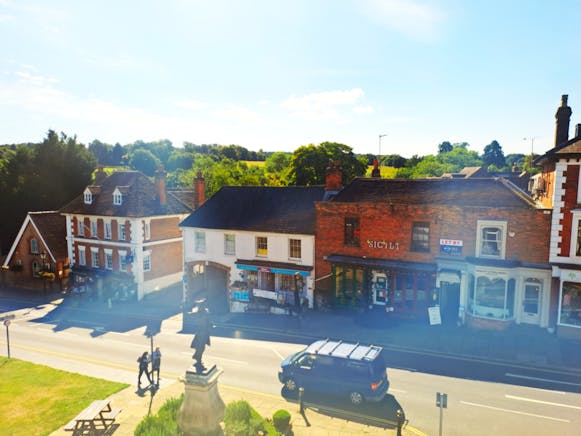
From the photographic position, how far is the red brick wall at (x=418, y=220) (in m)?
23.3

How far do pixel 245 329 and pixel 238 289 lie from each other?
4891 millimetres

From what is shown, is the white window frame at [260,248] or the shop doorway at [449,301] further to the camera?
the white window frame at [260,248]

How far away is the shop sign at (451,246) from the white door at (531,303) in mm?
3934

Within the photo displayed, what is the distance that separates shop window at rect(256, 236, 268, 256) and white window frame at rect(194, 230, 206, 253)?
4702mm

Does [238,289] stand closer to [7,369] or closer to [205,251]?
[205,251]

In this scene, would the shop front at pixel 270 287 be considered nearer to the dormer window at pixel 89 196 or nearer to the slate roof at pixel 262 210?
the slate roof at pixel 262 210

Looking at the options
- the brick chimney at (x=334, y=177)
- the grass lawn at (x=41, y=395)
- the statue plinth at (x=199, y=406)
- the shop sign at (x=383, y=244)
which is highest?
the brick chimney at (x=334, y=177)

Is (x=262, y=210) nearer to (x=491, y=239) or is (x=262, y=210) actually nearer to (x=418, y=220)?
(x=418, y=220)

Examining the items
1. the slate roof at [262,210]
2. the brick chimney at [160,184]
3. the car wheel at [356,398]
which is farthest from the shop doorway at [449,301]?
the brick chimney at [160,184]

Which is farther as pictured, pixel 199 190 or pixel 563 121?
pixel 199 190

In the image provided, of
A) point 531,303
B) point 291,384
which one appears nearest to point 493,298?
point 531,303

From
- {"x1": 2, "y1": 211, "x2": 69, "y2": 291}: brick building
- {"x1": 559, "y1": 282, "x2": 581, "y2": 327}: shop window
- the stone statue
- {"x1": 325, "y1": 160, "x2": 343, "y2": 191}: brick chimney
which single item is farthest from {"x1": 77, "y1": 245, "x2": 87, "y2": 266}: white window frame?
{"x1": 559, "y1": 282, "x2": 581, "y2": 327}: shop window

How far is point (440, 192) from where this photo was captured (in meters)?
27.1

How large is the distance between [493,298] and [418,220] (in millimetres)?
6029
